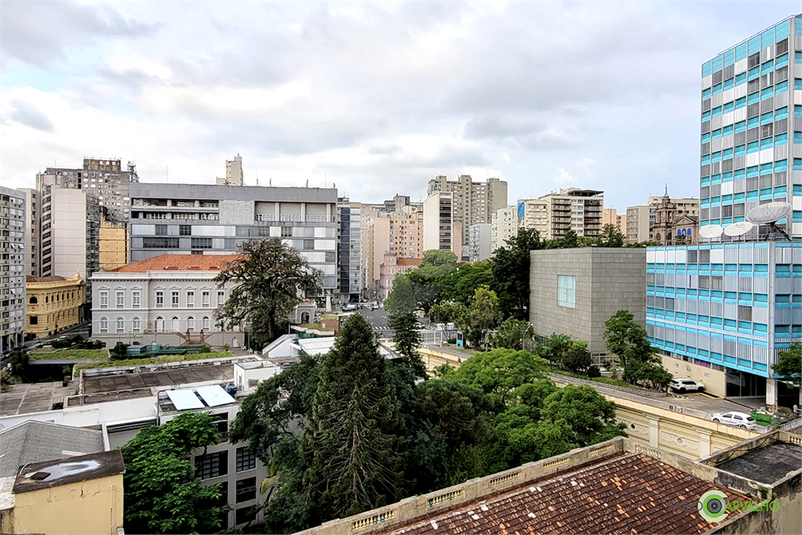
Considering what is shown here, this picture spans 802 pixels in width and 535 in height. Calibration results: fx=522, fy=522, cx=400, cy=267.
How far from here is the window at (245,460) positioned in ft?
68.9

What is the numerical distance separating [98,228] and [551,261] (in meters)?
71.6

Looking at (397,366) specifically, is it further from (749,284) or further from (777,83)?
(777,83)

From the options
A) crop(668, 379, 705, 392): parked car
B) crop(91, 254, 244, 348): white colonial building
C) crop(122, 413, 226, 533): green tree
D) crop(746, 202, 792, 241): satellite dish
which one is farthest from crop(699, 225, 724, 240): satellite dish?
crop(91, 254, 244, 348): white colonial building

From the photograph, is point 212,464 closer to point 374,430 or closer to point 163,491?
point 163,491

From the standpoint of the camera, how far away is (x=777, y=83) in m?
39.7

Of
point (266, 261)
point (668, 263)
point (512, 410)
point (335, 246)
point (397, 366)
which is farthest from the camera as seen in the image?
point (335, 246)

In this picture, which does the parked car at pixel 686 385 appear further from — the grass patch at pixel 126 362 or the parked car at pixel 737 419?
the grass patch at pixel 126 362

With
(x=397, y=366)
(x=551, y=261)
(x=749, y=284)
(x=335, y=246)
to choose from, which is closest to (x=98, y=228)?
(x=335, y=246)

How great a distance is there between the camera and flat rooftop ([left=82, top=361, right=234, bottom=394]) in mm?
24578

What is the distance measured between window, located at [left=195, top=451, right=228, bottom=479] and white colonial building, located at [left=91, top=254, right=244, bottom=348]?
31.6 meters

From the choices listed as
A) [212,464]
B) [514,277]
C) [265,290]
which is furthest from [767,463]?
[514,277]

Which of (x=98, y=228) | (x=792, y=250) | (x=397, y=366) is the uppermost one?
(x=98, y=228)

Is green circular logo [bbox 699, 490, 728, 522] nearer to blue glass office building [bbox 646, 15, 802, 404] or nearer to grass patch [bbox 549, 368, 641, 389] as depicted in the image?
blue glass office building [bbox 646, 15, 802, 404]

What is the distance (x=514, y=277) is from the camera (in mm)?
53938
